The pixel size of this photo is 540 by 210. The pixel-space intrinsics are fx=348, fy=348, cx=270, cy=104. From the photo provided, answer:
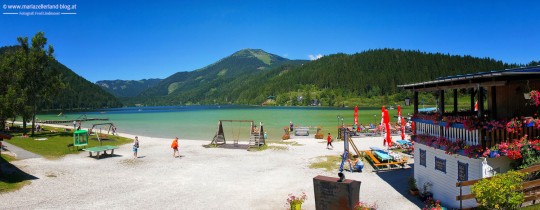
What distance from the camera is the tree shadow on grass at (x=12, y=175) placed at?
1975 cm

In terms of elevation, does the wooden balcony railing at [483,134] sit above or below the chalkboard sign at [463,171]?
above

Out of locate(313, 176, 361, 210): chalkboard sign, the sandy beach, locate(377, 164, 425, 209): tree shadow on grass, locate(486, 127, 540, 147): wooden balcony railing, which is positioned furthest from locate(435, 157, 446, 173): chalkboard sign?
locate(313, 176, 361, 210): chalkboard sign

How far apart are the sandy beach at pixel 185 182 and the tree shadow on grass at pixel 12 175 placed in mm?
565

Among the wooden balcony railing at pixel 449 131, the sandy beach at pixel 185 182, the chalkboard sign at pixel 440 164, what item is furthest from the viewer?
the sandy beach at pixel 185 182

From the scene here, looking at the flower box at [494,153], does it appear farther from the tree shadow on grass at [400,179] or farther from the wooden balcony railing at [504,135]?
the tree shadow on grass at [400,179]

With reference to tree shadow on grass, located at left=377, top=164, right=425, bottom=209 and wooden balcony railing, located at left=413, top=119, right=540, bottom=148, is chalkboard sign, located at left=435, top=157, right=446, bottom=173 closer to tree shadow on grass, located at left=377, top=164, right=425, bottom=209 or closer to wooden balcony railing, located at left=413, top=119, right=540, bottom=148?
wooden balcony railing, located at left=413, top=119, right=540, bottom=148

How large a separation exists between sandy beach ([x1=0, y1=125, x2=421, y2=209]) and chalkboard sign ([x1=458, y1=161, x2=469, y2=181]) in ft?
9.84

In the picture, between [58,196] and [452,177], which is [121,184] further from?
[452,177]

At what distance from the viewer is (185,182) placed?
2148 centimetres

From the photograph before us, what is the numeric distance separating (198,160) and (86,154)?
1081 cm

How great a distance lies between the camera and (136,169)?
25703 mm

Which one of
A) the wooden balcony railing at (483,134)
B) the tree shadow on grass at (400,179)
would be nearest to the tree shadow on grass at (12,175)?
the tree shadow on grass at (400,179)

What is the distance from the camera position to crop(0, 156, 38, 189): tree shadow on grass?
19.8 metres

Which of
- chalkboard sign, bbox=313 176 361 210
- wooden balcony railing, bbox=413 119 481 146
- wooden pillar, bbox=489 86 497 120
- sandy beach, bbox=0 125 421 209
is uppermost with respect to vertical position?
wooden pillar, bbox=489 86 497 120
